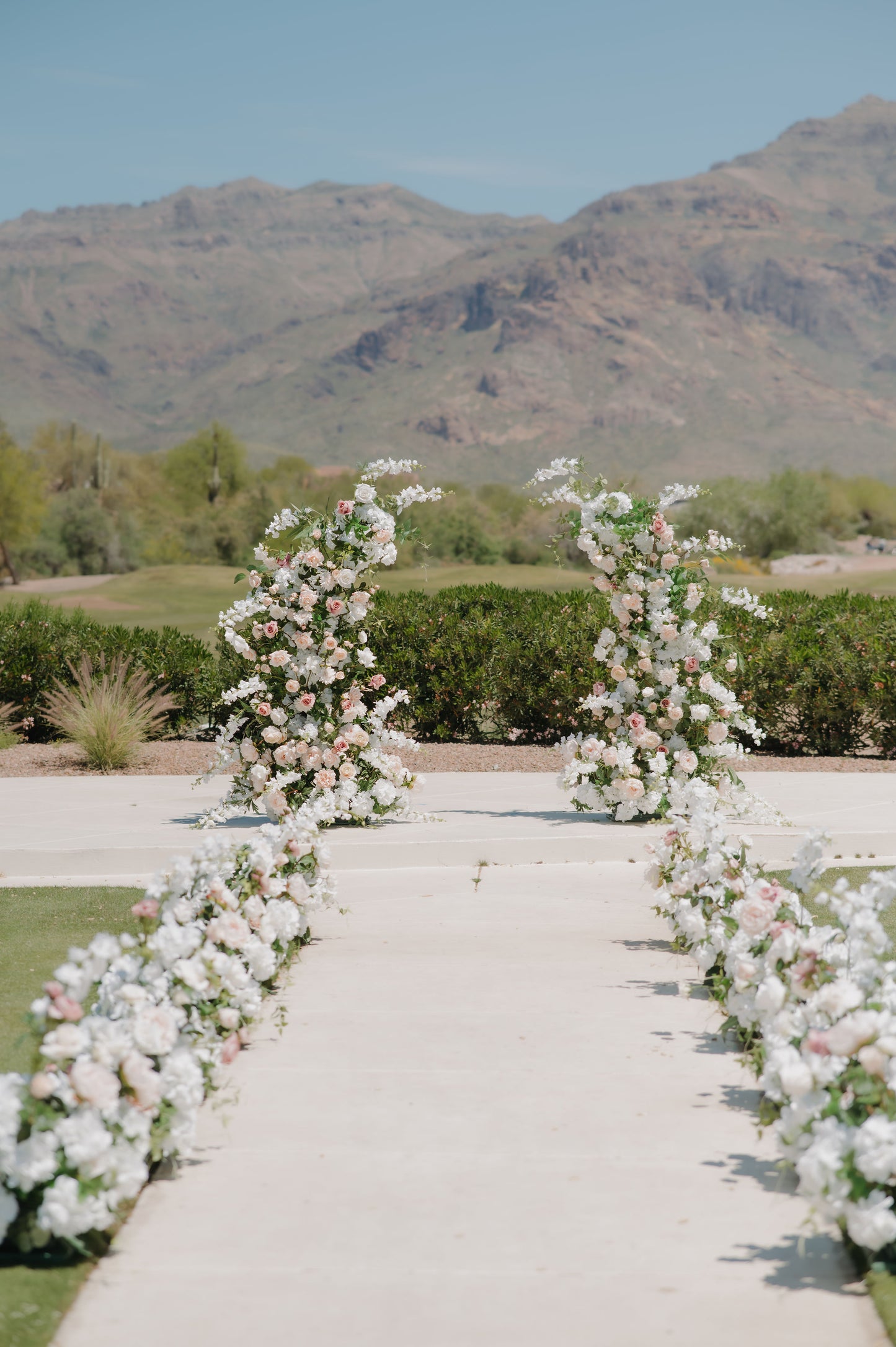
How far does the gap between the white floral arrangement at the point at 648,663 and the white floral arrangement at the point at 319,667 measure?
910 mm

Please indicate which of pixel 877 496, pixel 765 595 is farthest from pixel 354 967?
pixel 877 496

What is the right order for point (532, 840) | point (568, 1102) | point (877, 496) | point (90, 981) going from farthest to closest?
point (877, 496), point (532, 840), point (568, 1102), point (90, 981)

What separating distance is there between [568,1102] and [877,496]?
7432 centimetres

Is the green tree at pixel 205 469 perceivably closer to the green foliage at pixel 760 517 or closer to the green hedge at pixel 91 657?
the green foliage at pixel 760 517

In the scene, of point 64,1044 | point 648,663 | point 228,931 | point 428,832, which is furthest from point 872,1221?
point 648,663

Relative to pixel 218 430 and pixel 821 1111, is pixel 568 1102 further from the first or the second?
pixel 218 430

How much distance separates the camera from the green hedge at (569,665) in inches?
409

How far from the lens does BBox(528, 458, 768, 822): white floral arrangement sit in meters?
7.04

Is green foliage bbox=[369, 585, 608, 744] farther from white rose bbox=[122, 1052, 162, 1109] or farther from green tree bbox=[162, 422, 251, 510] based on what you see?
green tree bbox=[162, 422, 251, 510]

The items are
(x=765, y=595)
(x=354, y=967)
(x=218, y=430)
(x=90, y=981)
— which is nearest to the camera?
(x=90, y=981)

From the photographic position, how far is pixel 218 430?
225ft

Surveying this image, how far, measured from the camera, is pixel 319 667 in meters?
6.91

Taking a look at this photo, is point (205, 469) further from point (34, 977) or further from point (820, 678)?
point (34, 977)

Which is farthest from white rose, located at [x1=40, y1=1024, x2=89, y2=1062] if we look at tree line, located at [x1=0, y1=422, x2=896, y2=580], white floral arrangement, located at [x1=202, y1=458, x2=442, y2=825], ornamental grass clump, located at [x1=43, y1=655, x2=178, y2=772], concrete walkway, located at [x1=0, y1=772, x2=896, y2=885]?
tree line, located at [x1=0, y1=422, x2=896, y2=580]
